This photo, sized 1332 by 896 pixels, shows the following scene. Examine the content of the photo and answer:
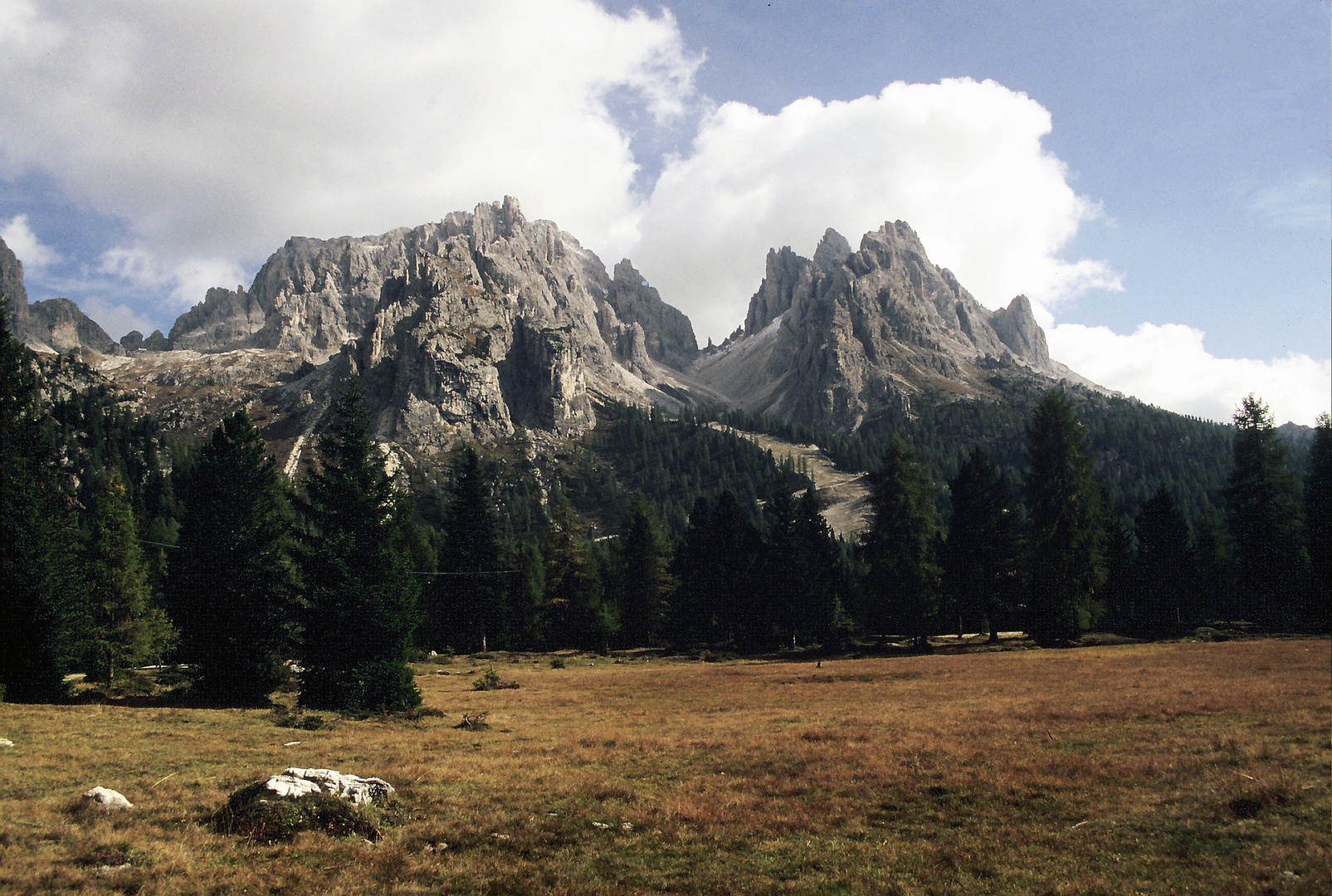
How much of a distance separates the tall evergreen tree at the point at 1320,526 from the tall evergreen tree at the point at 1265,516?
135 centimetres

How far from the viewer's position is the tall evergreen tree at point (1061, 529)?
1892 inches

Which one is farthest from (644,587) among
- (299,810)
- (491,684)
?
(299,810)

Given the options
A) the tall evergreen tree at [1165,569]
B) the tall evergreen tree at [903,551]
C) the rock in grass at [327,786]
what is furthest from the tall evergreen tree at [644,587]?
the rock in grass at [327,786]

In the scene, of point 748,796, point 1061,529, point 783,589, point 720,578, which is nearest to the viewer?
point 748,796

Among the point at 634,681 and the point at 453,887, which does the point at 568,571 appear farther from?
the point at 453,887

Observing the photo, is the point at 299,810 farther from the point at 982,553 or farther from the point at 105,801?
the point at 982,553

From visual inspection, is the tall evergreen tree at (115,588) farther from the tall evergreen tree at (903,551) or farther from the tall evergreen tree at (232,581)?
the tall evergreen tree at (903,551)

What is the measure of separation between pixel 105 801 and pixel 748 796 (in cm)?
1262

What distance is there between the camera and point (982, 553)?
53.3 m

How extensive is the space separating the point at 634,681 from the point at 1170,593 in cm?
5987

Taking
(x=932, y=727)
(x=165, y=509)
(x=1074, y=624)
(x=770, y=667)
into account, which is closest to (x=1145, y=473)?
(x=1074, y=624)

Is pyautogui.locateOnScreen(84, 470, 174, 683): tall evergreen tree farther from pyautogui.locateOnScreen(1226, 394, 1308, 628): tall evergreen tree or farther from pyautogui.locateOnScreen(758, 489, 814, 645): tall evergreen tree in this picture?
pyautogui.locateOnScreen(1226, 394, 1308, 628): tall evergreen tree

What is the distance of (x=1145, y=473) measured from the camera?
19550 centimetres

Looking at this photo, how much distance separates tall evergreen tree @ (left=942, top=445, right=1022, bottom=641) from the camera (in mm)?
52562
